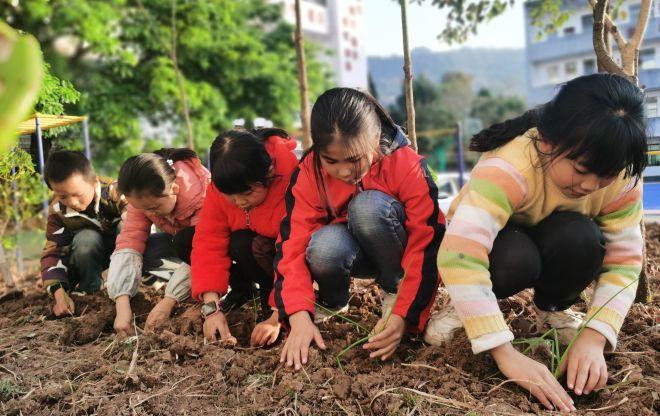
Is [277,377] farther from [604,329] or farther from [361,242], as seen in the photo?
[604,329]

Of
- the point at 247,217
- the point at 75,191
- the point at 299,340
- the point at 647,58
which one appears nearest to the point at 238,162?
the point at 247,217

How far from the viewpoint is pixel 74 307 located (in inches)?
101

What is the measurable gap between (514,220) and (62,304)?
72.2 inches

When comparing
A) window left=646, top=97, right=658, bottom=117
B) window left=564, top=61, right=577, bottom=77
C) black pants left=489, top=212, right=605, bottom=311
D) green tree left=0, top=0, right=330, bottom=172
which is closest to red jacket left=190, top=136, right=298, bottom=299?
black pants left=489, top=212, right=605, bottom=311

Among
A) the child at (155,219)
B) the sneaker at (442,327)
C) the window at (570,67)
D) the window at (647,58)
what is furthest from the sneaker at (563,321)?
the window at (570,67)

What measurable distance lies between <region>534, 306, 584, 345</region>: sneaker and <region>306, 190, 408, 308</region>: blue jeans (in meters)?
0.46

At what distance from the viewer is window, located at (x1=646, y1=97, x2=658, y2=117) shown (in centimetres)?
218

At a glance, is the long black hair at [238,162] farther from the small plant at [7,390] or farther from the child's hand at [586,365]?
the child's hand at [586,365]

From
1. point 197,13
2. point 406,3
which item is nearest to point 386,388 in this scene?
point 406,3

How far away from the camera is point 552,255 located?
5.62ft

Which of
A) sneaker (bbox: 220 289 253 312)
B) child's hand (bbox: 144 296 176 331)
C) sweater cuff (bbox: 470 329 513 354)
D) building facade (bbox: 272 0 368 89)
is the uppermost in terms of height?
building facade (bbox: 272 0 368 89)

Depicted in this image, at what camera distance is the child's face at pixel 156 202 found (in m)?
2.29

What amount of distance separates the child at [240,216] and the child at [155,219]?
203 mm

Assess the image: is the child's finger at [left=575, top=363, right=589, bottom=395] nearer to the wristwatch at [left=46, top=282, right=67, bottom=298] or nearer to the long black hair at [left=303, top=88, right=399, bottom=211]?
the long black hair at [left=303, top=88, right=399, bottom=211]
